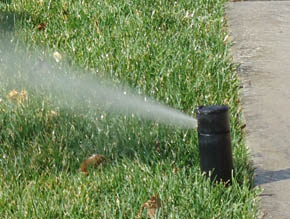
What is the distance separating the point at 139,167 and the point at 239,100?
1015mm

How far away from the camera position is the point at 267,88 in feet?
15.2

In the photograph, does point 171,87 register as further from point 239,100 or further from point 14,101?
point 14,101

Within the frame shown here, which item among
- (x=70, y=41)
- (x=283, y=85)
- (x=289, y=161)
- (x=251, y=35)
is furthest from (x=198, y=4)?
(x=289, y=161)

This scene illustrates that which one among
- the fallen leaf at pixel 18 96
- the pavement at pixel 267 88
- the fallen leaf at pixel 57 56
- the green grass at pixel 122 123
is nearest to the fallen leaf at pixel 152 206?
the green grass at pixel 122 123

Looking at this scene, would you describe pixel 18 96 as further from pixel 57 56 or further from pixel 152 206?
pixel 152 206

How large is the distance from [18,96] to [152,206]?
151 cm

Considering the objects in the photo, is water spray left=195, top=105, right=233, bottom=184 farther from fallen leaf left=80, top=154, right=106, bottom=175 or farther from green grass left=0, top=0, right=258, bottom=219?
fallen leaf left=80, top=154, right=106, bottom=175

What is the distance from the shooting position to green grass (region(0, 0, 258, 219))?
11.2ft

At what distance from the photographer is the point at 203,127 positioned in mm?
3434

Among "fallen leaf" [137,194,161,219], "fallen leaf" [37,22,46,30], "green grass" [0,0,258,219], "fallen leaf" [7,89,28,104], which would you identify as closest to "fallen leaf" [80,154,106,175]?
"green grass" [0,0,258,219]

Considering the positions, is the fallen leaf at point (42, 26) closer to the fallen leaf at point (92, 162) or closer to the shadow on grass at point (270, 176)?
the fallen leaf at point (92, 162)

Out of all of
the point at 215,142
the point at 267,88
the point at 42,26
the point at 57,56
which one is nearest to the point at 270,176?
the point at 215,142

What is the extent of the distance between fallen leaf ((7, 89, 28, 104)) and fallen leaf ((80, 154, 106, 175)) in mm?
747

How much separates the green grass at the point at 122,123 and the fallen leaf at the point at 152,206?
24 millimetres
